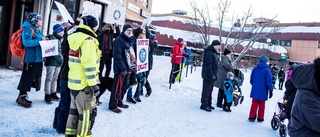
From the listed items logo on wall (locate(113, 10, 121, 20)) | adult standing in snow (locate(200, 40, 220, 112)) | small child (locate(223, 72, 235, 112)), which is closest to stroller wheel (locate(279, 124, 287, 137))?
small child (locate(223, 72, 235, 112))

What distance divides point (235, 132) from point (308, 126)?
→ 158 inches

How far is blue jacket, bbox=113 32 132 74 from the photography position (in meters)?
5.87

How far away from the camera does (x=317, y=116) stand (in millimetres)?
2227

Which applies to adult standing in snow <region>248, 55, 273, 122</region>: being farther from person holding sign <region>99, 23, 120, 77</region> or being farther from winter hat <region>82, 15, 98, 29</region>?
winter hat <region>82, 15, 98, 29</region>

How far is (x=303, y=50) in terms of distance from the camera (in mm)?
42656

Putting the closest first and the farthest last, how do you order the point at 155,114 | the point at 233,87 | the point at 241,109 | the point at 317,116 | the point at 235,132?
the point at 317,116 → the point at 235,132 → the point at 155,114 → the point at 233,87 → the point at 241,109

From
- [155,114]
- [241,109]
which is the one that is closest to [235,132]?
[155,114]

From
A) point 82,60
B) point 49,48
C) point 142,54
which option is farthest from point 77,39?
point 142,54

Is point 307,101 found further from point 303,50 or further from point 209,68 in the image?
point 303,50

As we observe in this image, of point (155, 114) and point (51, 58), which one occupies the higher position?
point (51, 58)

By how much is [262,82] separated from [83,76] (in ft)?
15.4

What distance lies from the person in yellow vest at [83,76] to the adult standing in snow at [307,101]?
2.45 meters

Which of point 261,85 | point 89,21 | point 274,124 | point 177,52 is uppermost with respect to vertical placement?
point 89,21

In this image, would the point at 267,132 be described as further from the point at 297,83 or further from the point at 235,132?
the point at 297,83
